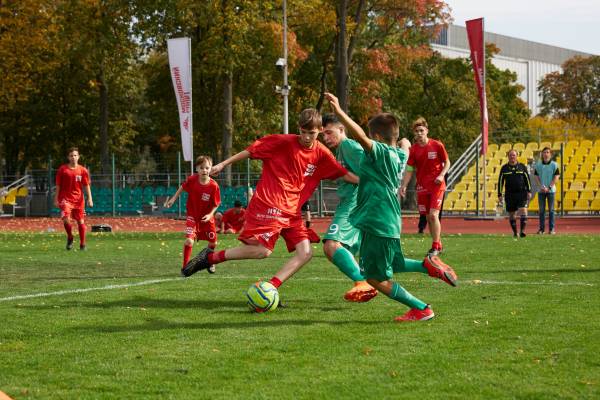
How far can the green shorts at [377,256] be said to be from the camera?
7.54 m

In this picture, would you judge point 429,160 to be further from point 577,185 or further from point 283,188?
point 577,185

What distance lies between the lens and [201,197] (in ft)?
42.5

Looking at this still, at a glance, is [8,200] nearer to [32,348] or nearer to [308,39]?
[308,39]

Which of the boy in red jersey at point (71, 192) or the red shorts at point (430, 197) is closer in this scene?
the red shorts at point (430, 197)

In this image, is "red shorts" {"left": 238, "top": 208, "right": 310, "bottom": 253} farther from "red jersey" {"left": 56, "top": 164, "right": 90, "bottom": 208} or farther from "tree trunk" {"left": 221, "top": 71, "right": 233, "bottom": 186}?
"tree trunk" {"left": 221, "top": 71, "right": 233, "bottom": 186}

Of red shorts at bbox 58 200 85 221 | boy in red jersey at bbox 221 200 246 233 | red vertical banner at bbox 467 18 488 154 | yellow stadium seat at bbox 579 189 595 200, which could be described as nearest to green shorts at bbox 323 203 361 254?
red shorts at bbox 58 200 85 221

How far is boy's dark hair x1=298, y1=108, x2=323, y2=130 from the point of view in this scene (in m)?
8.48

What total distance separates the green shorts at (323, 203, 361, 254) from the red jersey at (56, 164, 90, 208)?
9.10 metres

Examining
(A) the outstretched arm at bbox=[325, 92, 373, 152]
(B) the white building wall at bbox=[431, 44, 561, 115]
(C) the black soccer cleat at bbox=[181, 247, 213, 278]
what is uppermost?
(B) the white building wall at bbox=[431, 44, 561, 115]

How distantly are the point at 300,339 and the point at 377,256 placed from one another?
3.58ft

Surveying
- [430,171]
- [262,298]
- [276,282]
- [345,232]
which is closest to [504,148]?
[430,171]

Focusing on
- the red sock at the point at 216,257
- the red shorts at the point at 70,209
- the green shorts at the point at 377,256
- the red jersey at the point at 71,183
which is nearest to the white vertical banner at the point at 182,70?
the red jersey at the point at 71,183

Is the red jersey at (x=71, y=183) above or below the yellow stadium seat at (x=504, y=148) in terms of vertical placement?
below

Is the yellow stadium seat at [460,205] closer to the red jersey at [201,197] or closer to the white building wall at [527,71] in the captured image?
the red jersey at [201,197]
